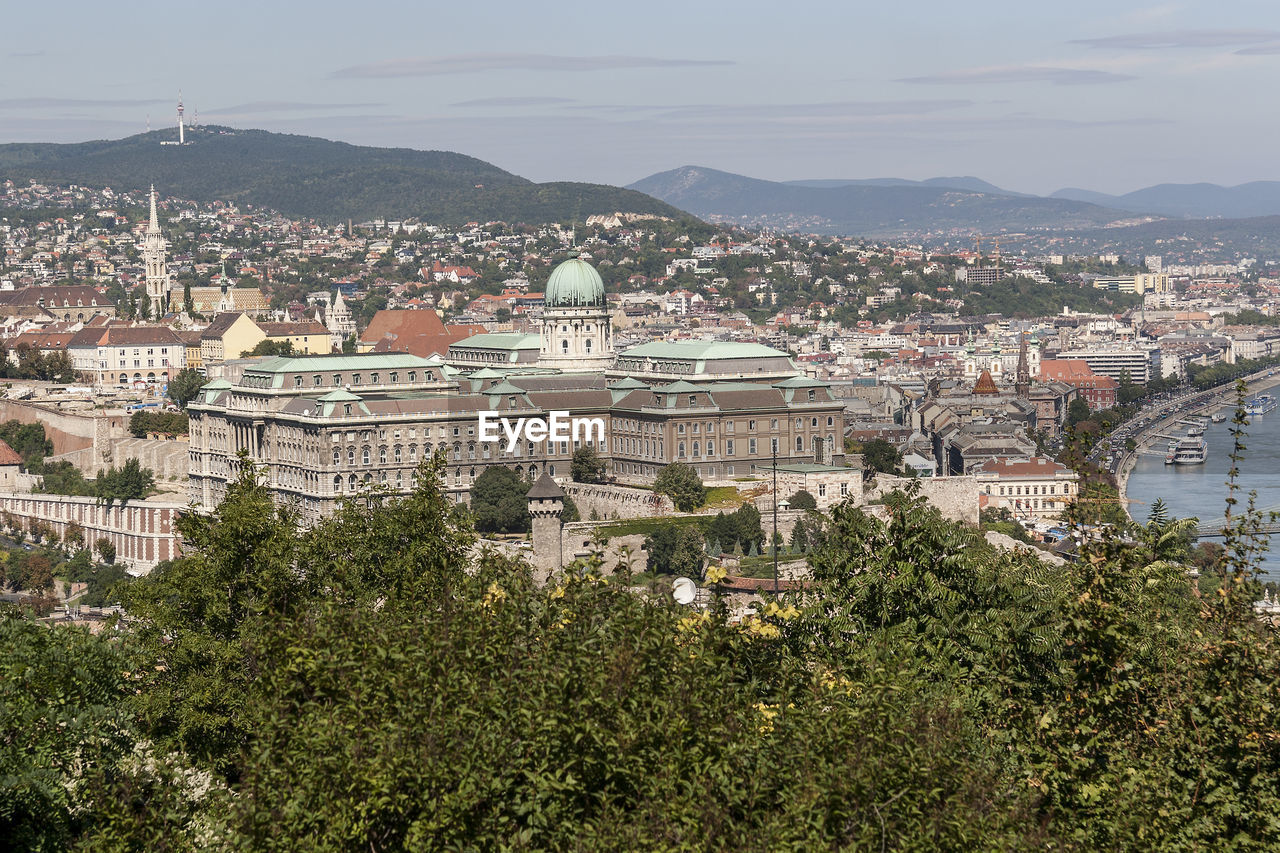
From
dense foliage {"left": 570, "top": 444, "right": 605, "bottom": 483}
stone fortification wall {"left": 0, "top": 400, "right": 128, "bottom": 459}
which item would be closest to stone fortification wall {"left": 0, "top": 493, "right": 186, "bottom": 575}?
stone fortification wall {"left": 0, "top": 400, "right": 128, "bottom": 459}

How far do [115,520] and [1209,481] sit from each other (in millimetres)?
59586

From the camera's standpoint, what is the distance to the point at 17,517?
96.1 m

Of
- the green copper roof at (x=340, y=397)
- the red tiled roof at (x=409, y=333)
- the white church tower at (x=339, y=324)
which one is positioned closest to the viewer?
the green copper roof at (x=340, y=397)

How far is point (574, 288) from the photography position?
97625 millimetres

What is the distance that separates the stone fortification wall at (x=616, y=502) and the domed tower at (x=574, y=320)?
1611 cm

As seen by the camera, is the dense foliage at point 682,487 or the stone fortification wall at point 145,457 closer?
the dense foliage at point 682,487

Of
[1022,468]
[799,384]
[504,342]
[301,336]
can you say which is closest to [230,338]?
[301,336]

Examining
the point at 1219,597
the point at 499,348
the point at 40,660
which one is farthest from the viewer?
the point at 499,348

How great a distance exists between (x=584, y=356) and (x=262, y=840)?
77020mm

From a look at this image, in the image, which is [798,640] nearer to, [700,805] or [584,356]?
[700,805]

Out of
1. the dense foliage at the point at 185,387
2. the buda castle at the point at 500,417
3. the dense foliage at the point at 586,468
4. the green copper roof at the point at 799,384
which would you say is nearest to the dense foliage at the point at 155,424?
the dense foliage at the point at 185,387

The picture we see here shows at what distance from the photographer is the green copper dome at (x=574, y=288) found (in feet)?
320

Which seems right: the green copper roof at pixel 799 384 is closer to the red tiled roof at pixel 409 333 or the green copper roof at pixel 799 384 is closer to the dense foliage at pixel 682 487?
the dense foliage at pixel 682 487

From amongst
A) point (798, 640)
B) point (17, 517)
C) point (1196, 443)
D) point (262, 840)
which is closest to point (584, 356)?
point (17, 517)
